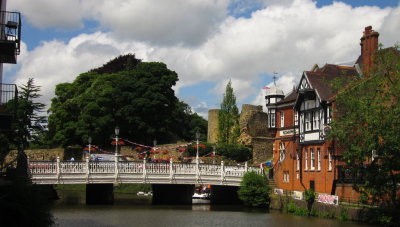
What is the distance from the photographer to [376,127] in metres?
31.5

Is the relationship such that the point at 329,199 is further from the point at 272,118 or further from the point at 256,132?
the point at 256,132

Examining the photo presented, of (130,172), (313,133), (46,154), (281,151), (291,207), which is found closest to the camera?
(291,207)

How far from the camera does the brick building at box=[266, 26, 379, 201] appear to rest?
43312mm

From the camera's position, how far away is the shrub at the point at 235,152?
65375 mm

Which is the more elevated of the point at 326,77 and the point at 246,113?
the point at 326,77

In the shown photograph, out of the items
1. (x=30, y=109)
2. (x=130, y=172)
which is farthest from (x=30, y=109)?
(x=130, y=172)

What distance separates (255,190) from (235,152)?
2035 centimetres

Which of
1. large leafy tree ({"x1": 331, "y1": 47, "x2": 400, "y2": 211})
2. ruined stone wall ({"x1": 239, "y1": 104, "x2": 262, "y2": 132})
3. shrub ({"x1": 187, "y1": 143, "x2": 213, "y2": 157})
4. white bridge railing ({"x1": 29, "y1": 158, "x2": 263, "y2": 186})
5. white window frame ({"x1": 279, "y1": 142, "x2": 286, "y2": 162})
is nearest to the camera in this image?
large leafy tree ({"x1": 331, "y1": 47, "x2": 400, "y2": 211})

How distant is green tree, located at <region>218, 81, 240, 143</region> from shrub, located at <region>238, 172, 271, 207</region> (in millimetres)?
25037

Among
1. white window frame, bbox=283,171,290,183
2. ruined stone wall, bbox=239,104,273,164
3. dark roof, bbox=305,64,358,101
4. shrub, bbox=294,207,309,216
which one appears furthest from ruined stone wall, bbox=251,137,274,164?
shrub, bbox=294,207,309,216

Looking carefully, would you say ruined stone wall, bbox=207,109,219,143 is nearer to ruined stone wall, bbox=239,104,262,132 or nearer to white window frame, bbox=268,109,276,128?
ruined stone wall, bbox=239,104,262,132

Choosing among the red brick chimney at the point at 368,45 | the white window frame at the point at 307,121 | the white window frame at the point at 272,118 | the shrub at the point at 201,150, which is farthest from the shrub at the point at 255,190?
the shrub at the point at 201,150

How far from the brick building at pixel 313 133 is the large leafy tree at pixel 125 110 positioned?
22.1 m

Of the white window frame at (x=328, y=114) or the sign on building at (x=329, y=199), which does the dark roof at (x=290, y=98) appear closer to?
the white window frame at (x=328, y=114)
